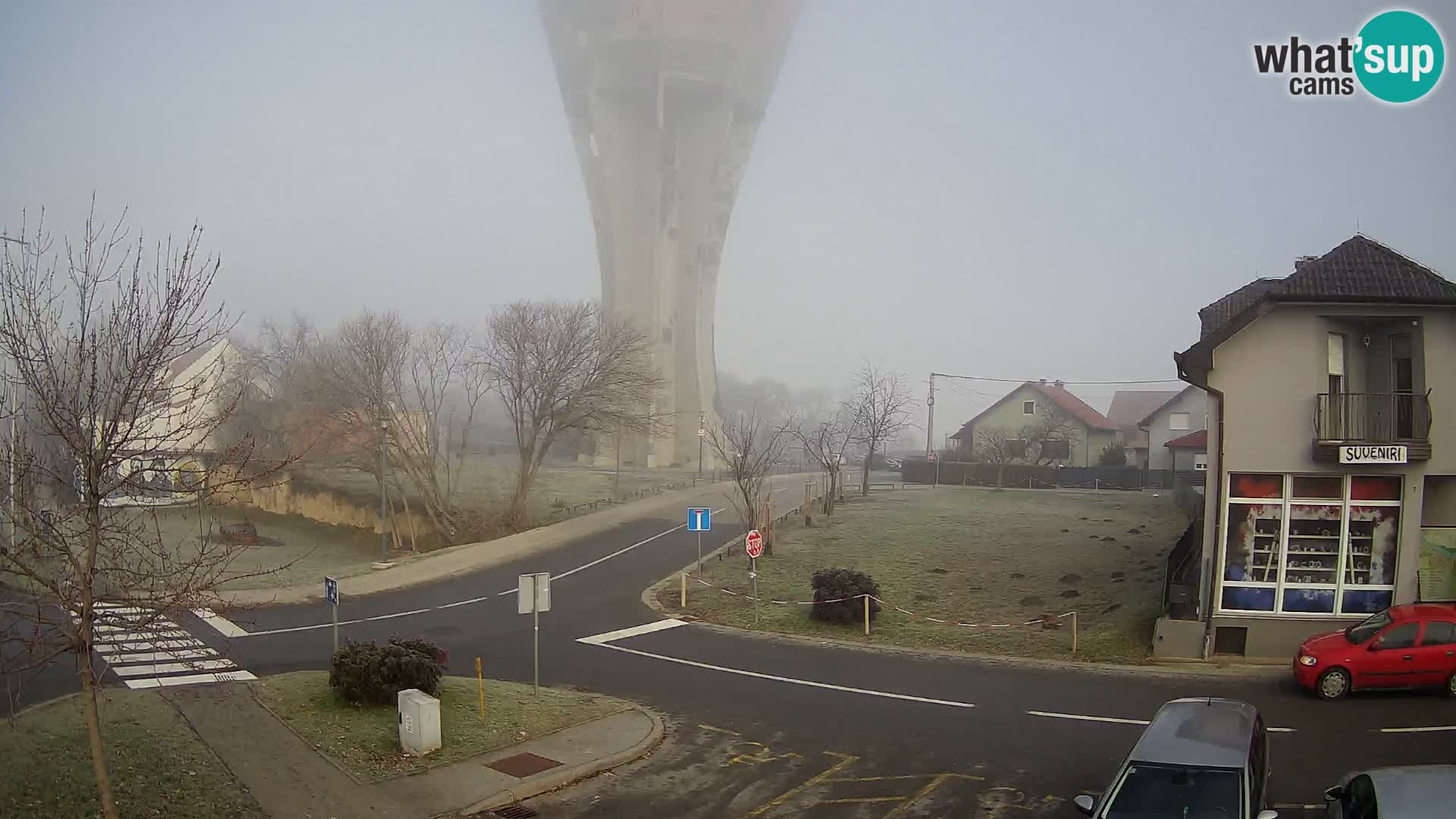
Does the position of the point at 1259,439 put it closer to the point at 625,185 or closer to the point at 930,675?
the point at 930,675

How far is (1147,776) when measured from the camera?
947 centimetres

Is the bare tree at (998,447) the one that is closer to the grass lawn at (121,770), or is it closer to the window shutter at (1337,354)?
the window shutter at (1337,354)

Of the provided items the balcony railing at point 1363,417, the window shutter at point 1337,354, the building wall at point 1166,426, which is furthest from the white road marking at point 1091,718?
the building wall at point 1166,426

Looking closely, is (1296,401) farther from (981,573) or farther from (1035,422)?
(1035,422)

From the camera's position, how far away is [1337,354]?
64.8 ft

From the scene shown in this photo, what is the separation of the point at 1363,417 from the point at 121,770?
71.7 feet

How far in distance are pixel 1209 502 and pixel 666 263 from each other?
265 feet

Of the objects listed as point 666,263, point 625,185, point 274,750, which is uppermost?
point 625,185

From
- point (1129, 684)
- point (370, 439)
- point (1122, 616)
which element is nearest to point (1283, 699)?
point (1129, 684)

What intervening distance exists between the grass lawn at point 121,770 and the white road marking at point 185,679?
96.9 inches

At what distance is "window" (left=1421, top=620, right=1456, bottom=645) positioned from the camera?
52.1 ft

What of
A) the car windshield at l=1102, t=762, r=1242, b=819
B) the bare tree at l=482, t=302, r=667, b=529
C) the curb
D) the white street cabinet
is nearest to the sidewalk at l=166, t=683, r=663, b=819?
the curb

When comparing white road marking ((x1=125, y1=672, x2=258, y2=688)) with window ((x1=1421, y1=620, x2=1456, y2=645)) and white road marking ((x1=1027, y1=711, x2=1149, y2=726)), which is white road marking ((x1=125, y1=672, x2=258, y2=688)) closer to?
white road marking ((x1=1027, y1=711, x2=1149, y2=726))

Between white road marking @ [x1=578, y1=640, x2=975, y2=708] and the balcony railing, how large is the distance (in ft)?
31.0
